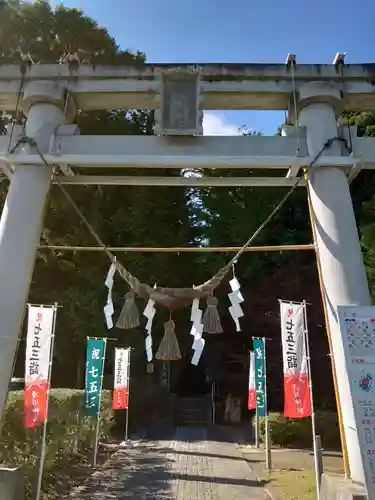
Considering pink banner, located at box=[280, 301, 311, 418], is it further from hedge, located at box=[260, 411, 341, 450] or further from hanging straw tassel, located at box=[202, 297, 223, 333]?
hedge, located at box=[260, 411, 341, 450]

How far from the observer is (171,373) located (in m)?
24.5

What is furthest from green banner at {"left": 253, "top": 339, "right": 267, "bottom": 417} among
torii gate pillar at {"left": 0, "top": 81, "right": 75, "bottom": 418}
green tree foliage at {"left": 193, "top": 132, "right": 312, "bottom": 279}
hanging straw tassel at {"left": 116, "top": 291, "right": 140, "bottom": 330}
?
torii gate pillar at {"left": 0, "top": 81, "right": 75, "bottom": 418}

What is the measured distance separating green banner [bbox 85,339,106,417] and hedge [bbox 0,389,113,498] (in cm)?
25

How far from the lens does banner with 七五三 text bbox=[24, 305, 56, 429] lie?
6.73 metres

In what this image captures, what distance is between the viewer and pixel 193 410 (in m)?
22.8

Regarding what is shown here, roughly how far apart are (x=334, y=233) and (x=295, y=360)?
5.21 meters

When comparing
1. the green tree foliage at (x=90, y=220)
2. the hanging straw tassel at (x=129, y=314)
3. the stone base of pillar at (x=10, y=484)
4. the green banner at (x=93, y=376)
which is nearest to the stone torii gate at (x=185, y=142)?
the stone base of pillar at (x=10, y=484)

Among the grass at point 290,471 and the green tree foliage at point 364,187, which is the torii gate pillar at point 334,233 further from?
the green tree foliage at point 364,187

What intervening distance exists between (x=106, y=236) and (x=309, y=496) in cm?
1231

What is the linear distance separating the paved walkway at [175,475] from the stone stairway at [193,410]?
678 cm

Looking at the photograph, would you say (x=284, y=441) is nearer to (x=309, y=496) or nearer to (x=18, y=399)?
(x=309, y=496)

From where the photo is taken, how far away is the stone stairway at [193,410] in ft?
71.7

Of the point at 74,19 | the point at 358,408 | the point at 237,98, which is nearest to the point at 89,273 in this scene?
the point at 74,19

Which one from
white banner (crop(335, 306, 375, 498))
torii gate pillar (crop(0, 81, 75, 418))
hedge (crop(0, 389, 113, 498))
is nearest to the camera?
white banner (crop(335, 306, 375, 498))
